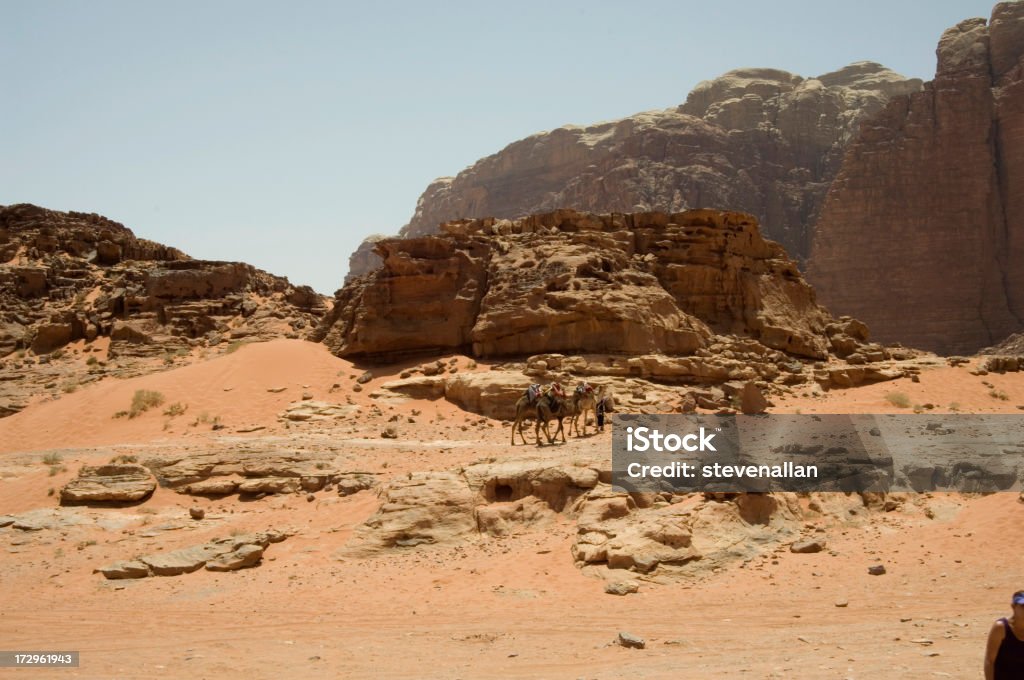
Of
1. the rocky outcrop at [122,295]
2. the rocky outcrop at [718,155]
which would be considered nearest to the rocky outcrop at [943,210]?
the rocky outcrop at [718,155]

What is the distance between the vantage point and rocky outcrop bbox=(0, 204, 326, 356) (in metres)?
30.9

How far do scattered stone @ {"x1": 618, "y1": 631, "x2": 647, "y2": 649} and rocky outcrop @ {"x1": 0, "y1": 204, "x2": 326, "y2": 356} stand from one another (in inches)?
948

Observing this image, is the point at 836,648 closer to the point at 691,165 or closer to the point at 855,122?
the point at 691,165

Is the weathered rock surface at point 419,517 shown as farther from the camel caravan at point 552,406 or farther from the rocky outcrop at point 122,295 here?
the rocky outcrop at point 122,295

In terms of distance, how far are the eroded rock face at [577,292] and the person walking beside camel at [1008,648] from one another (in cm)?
1898

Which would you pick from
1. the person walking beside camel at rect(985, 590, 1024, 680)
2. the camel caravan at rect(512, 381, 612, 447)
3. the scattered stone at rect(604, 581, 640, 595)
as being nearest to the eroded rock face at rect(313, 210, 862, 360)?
the camel caravan at rect(512, 381, 612, 447)

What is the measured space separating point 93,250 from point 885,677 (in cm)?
3979

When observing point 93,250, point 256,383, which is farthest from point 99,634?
point 93,250

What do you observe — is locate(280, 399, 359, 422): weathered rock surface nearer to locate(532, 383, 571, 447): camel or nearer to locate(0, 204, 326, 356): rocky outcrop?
locate(532, 383, 571, 447): camel

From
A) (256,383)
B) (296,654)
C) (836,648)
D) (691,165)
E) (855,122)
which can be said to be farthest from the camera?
(855,122)

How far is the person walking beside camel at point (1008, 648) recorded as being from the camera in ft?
15.6

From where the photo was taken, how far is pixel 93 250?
3862 centimetres

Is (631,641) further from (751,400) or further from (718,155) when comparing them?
(718,155)

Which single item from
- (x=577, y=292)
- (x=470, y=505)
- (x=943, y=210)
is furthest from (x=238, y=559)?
(x=943, y=210)
